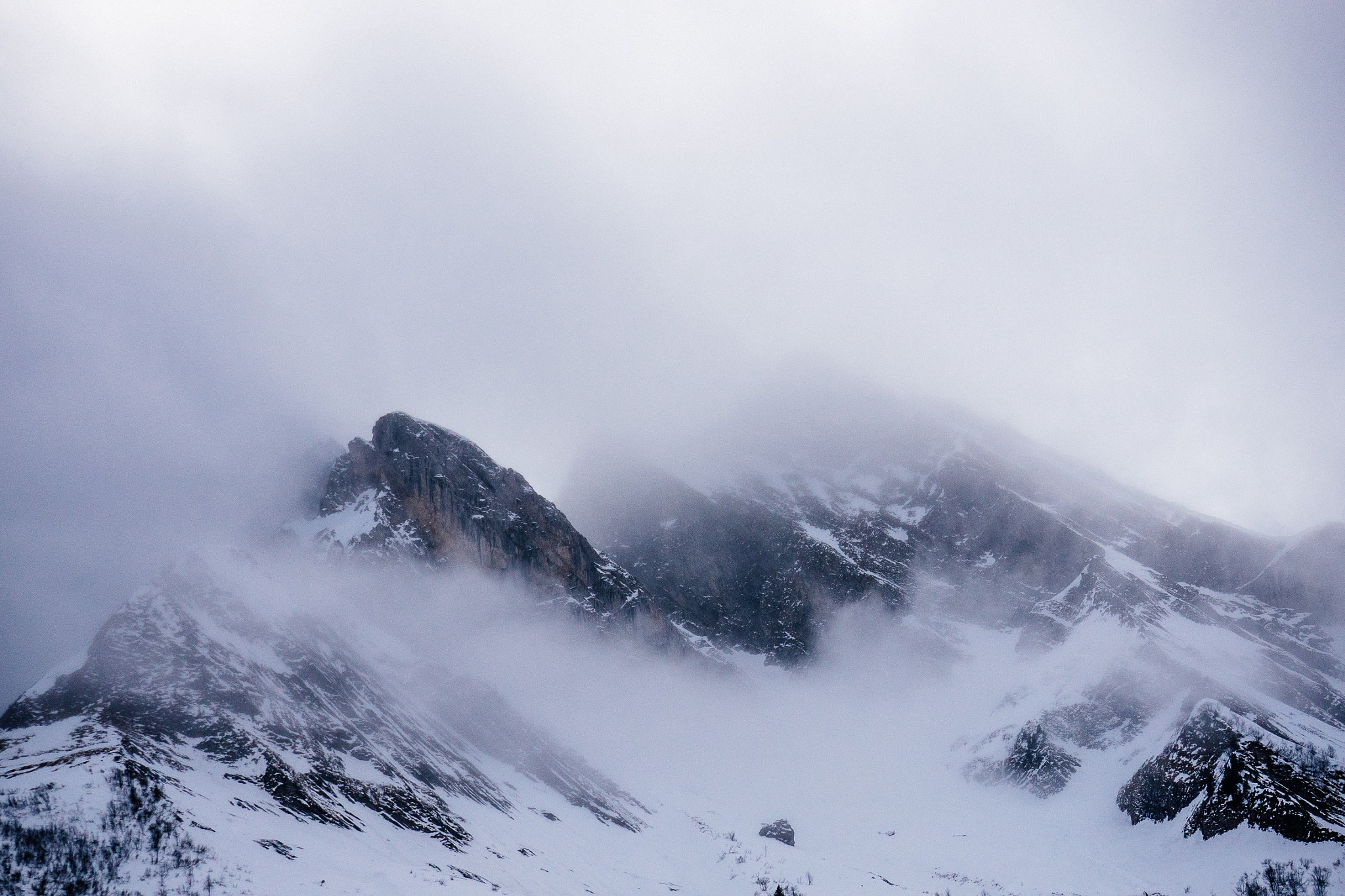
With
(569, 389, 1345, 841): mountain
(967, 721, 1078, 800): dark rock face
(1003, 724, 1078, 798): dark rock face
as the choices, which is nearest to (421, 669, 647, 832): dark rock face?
(967, 721, 1078, 800): dark rock face

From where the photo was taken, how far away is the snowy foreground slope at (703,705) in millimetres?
43812

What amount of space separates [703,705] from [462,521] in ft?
179

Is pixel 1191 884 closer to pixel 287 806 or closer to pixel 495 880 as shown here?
pixel 495 880

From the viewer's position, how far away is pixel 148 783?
35219mm

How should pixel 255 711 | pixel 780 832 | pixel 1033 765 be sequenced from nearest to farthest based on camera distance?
pixel 255 711 → pixel 780 832 → pixel 1033 765

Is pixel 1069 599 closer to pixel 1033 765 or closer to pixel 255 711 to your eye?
pixel 1033 765

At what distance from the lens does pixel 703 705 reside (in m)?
133

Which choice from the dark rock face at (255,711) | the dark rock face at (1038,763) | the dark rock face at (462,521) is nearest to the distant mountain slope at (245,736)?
the dark rock face at (255,711)

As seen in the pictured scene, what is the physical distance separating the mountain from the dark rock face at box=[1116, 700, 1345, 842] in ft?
0.67

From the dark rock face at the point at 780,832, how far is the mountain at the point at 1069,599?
38.5m

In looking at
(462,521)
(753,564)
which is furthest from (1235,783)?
(462,521)

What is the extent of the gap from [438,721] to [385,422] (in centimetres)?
6253

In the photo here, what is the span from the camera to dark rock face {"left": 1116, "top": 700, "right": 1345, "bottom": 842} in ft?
211

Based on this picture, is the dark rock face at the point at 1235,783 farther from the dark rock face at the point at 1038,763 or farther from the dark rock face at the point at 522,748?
the dark rock face at the point at 522,748
